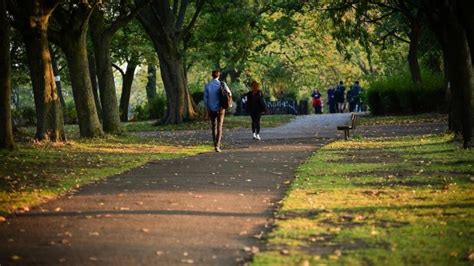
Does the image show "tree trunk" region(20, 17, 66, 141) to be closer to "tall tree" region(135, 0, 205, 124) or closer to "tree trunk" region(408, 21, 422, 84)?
"tall tree" region(135, 0, 205, 124)

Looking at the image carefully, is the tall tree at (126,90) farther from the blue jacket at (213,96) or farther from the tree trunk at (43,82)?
the blue jacket at (213,96)

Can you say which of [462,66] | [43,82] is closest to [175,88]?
[43,82]

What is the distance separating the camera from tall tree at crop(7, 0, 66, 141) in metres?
22.9

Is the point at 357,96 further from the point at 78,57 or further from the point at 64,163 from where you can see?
the point at 64,163

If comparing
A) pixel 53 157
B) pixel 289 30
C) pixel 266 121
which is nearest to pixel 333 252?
pixel 53 157

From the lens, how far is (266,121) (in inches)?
1692

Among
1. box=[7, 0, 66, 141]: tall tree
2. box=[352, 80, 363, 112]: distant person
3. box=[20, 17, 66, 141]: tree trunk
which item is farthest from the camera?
box=[352, 80, 363, 112]: distant person

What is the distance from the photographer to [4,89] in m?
20.0

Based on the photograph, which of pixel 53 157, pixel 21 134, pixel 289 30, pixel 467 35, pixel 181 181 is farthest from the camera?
pixel 289 30

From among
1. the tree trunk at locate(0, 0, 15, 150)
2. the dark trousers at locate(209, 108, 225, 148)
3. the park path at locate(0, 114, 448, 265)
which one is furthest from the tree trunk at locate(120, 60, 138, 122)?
the park path at locate(0, 114, 448, 265)

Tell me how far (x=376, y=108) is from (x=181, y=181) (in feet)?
105

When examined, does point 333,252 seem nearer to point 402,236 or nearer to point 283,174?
point 402,236

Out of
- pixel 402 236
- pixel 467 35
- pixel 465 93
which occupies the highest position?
pixel 467 35

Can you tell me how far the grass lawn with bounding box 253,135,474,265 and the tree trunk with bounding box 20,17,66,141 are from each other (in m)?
8.67
